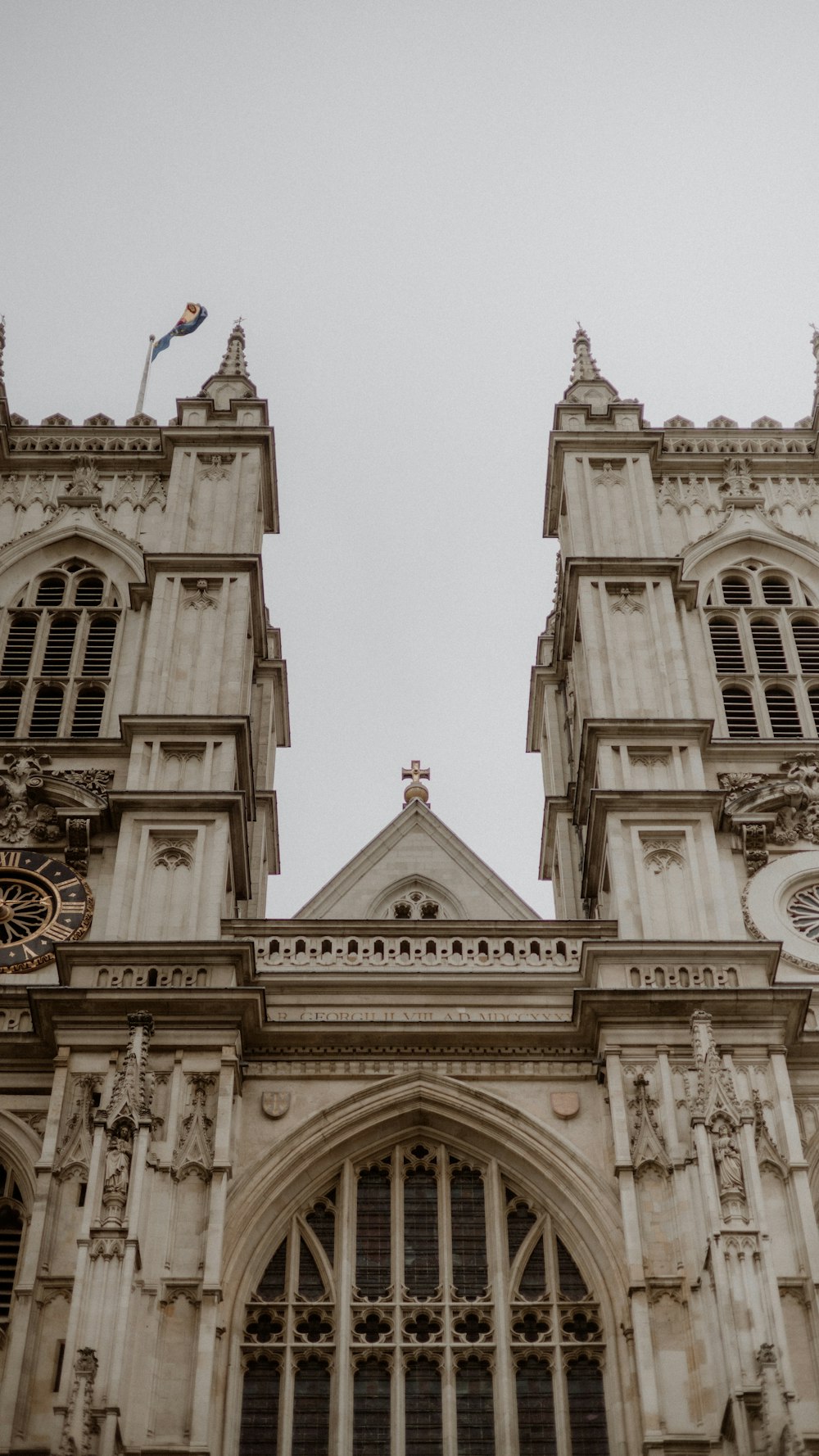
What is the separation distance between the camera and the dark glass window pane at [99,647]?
28938 mm

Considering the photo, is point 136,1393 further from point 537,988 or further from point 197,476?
point 197,476

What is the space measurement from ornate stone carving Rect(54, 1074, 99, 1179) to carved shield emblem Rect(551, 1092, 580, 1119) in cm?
473

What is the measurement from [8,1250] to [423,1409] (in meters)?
4.52

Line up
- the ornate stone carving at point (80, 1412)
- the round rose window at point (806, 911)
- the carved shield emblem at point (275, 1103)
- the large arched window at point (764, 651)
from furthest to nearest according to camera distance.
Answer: the large arched window at point (764, 651) → the round rose window at point (806, 911) → the carved shield emblem at point (275, 1103) → the ornate stone carving at point (80, 1412)

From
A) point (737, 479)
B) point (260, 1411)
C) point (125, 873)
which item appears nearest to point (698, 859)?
point (125, 873)

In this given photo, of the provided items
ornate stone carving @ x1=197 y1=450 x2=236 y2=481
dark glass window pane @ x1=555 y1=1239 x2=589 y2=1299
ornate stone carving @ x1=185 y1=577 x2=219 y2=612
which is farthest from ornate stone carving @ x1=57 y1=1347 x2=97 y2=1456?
ornate stone carving @ x1=197 y1=450 x2=236 y2=481

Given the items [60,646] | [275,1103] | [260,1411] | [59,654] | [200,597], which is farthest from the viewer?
[60,646]

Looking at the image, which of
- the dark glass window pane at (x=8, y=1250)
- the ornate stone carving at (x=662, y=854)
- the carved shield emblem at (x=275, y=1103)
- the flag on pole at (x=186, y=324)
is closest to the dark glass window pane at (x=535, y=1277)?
the carved shield emblem at (x=275, y=1103)

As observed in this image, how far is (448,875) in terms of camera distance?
2881 centimetres

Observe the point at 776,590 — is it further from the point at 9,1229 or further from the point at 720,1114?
the point at 9,1229

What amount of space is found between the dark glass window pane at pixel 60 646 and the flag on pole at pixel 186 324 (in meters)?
11.9

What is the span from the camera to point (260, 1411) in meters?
20.1

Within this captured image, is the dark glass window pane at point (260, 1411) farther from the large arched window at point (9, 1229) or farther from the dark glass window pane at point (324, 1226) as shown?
the large arched window at point (9, 1229)

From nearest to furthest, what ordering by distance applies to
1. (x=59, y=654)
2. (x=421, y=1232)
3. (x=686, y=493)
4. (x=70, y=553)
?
1. (x=421, y=1232)
2. (x=59, y=654)
3. (x=70, y=553)
4. (x=686, y=493)
